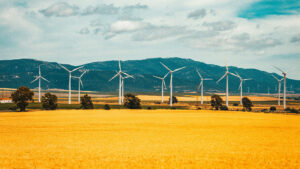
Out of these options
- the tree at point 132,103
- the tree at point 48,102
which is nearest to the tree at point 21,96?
the tree at point 48,102

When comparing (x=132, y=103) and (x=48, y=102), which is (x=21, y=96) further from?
(x=132, y=103)

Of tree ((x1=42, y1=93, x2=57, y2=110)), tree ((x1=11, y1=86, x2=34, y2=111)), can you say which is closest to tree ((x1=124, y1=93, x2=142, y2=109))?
tree ((x1=42, y1=93, x2=57, y2=110))

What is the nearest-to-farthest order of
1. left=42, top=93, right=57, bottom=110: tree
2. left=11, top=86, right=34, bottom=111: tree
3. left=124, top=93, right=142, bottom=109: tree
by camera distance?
left=11, top=86, right=34, bottom=111: tree < left=42, top=93, right=57, bottom=110: tree < left=124, top=93, right=142, bottom=109: tree

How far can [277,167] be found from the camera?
27234 millimetres

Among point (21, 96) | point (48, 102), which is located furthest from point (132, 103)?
point (21, 96)

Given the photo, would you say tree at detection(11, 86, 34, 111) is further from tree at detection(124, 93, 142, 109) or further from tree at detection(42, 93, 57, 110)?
tree at detection(124, 93, 142, 109)

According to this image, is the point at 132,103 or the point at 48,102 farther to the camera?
the point at 132,103

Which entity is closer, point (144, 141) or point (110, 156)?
point (110, 156)

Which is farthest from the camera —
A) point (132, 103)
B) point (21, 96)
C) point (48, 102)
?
point (132, 103)

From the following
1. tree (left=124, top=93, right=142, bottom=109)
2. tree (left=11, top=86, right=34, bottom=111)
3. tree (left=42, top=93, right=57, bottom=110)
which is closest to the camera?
tree (left=11, top=86, right=34, bottom=111)

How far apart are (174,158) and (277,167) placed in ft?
29.5

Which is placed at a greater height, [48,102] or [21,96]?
[21,96]

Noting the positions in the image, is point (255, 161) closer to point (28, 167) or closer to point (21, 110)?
point (28, 167)

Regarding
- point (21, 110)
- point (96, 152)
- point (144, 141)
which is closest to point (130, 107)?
point (21, 110)
